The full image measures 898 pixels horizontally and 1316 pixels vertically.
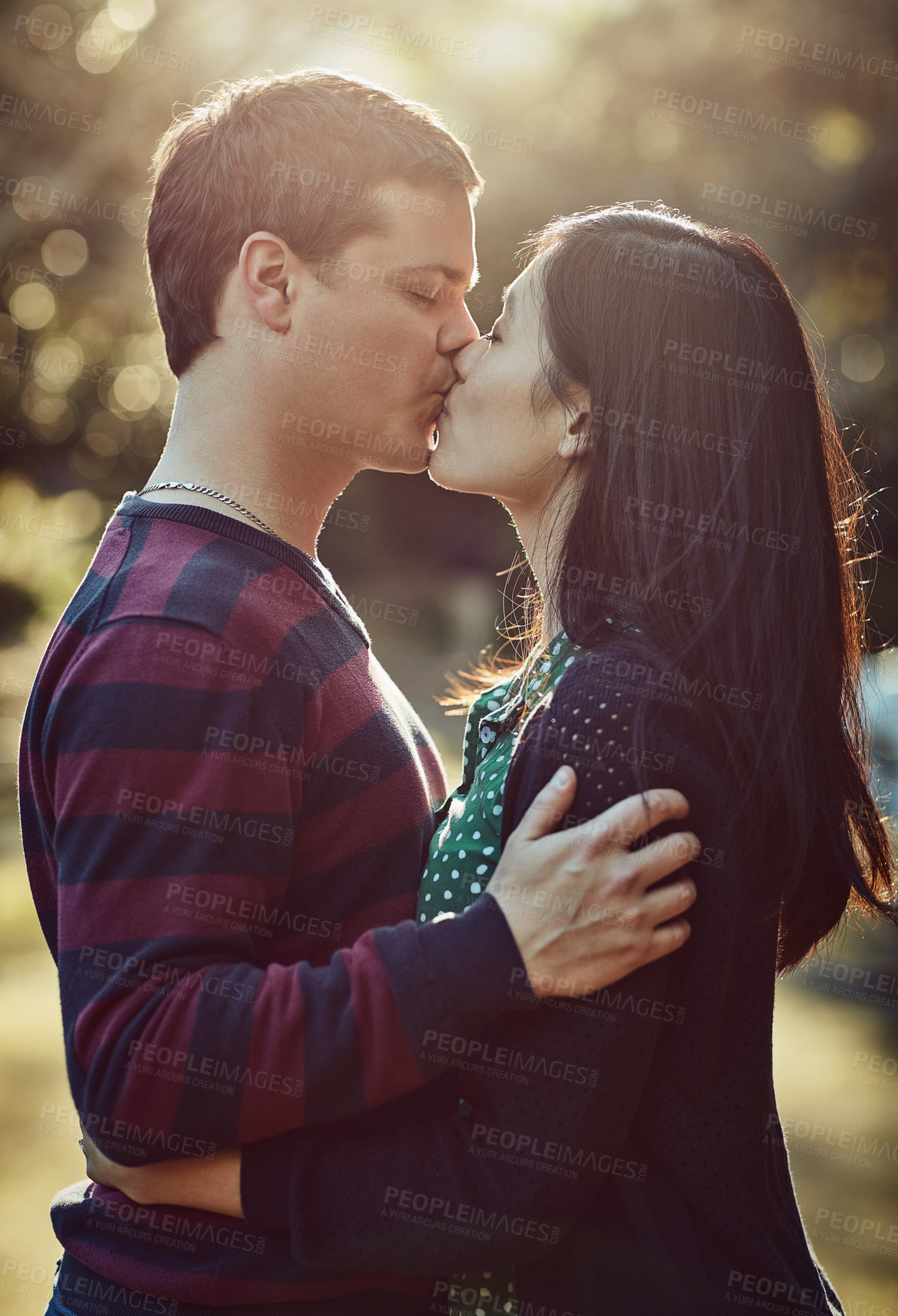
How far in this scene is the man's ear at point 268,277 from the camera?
1.93 meters

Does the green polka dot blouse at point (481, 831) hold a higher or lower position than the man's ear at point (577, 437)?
lower

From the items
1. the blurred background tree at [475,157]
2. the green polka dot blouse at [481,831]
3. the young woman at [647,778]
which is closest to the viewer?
the young woman at [647,778]

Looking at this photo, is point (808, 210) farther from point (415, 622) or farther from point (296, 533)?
point (296, 533)

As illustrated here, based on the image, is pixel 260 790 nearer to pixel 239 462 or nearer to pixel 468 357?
pixel 239 462

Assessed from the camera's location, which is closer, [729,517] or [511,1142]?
[511,1142]

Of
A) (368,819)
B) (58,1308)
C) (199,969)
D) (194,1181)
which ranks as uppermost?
(368,819)

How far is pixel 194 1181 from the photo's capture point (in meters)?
1.46

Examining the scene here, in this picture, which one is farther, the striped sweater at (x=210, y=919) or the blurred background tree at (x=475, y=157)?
the blurred background tree at (x=475, y=157)

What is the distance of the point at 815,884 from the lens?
1821 millimetres

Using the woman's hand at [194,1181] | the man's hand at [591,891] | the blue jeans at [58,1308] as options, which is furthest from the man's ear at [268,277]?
the blue jeans at [58,1308]

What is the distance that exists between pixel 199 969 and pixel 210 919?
6cm

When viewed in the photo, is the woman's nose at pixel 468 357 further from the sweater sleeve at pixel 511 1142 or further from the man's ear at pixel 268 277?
the sweater sleeve at pixel 511 1142

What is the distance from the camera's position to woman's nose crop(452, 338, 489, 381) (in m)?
2.14

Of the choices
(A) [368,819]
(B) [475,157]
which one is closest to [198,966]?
(A) [368,819]
